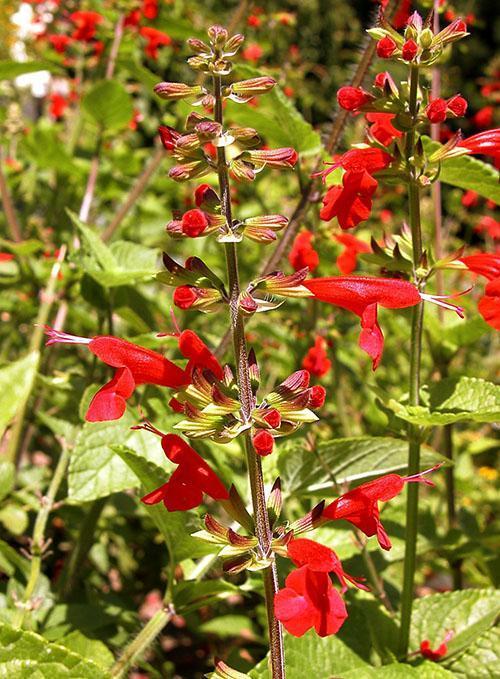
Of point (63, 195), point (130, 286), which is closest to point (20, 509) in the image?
point (130, 286)

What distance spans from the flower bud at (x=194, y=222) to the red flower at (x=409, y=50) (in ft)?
1.18

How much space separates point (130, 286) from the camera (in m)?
1.66

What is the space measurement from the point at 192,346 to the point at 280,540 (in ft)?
0.85

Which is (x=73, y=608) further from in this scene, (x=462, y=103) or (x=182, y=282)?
(x=462, y=103)

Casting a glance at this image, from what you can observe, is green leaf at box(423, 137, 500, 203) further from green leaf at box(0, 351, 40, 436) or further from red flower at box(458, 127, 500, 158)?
green leaf at box(0, 351, 40, 436)

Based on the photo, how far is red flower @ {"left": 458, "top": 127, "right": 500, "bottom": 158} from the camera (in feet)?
3.60

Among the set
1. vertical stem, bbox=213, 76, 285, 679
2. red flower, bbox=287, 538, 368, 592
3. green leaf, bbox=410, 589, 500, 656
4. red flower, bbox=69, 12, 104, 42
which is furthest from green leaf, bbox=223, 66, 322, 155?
red flower, bbox=69, 12, 104, 42

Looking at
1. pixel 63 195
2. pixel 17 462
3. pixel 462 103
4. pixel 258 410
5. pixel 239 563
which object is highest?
pixel 462 103

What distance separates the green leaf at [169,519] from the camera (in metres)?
1.02

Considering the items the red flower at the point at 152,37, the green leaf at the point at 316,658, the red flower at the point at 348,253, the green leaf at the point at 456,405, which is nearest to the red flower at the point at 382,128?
the green leaf at the point at 456,405

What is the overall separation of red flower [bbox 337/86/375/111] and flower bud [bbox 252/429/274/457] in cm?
47

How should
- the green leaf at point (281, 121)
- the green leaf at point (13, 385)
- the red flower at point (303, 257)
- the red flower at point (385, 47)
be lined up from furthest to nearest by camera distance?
the red flower at point (303, 257) < the green leaf at point (281, 121) < the red flower at point (385, 47) < the green leaf at point (13, 385)

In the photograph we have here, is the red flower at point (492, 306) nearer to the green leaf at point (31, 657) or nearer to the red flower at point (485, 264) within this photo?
the red flower at point (485, 264)

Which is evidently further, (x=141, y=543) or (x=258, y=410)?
(x=141, y=543)
